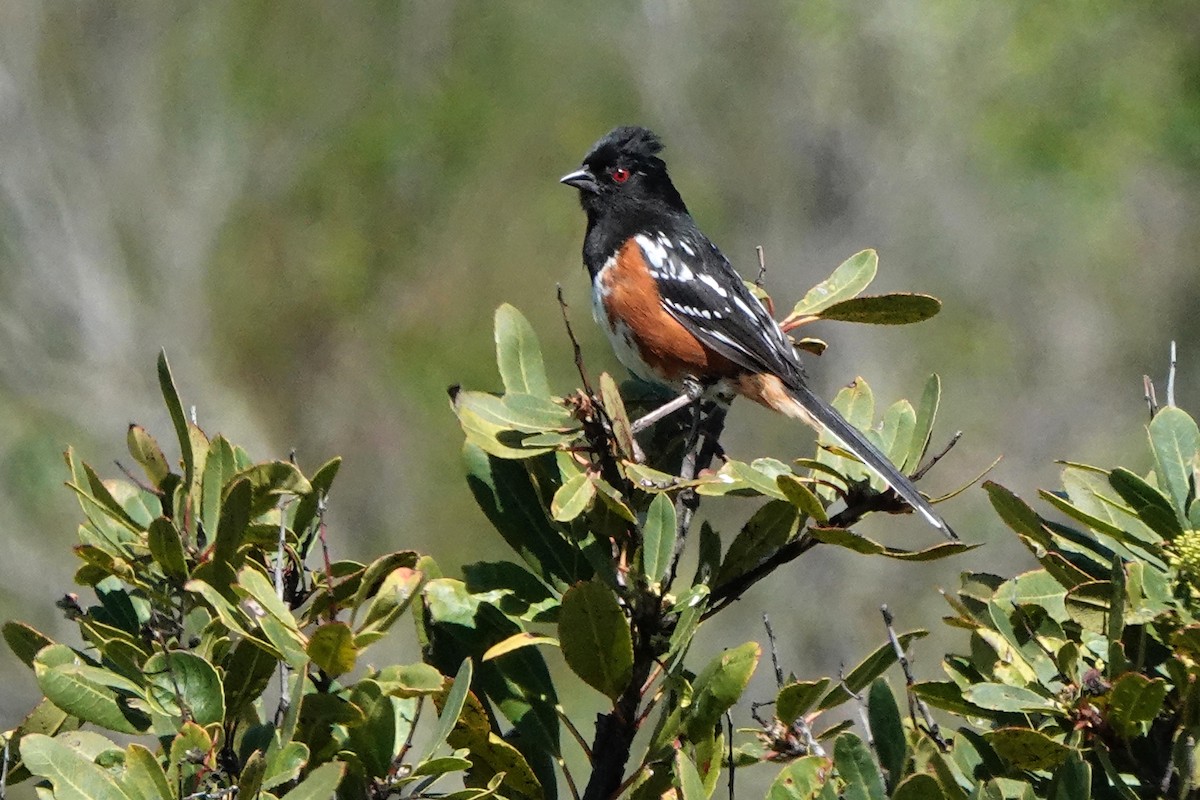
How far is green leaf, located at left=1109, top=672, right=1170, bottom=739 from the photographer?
111cm

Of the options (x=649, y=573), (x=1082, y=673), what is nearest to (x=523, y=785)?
(x=649, y=573)

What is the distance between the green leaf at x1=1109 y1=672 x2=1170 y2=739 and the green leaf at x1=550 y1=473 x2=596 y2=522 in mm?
543

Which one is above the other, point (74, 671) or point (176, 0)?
point (176, 0)

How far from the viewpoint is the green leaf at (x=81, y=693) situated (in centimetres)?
117

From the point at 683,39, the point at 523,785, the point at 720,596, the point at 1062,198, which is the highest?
the point at 683,39

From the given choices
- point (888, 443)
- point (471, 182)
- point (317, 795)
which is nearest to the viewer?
point (317, 795)

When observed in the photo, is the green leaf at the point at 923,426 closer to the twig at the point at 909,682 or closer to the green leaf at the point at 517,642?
the twig at the point at 909,682

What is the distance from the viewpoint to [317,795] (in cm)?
106

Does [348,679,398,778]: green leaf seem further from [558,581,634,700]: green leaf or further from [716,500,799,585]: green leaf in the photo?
[716,500,799,585]: green leaf

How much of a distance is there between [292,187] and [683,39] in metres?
3.10

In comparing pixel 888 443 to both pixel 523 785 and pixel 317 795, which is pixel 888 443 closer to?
pixel 523 785

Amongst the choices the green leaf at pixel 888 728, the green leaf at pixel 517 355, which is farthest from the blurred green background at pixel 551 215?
the green leaf at pixel 888 728

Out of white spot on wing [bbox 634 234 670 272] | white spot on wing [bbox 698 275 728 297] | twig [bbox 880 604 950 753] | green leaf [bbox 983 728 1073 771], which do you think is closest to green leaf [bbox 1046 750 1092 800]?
green leaf [bbox 983 728 1073 771]

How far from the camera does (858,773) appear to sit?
1.15 metres
